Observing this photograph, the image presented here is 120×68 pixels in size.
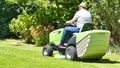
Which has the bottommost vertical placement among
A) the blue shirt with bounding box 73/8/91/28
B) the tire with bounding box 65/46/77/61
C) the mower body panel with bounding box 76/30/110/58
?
the tire with bounding box 65/46/77/61

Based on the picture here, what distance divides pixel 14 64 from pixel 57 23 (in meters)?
9.20

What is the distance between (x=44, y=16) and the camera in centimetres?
1952

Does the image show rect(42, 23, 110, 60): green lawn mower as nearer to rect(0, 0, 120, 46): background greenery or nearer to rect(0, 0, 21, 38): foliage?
rect(0, 0, 120, 46): background greenery

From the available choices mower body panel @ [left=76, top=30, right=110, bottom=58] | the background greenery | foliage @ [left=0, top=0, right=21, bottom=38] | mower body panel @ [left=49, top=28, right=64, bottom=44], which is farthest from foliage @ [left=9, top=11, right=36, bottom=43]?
mower body panel @ [left=76, top=30, right=110, bottom=58]

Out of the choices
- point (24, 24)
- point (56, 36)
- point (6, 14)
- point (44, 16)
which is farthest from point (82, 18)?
point (6, 14)

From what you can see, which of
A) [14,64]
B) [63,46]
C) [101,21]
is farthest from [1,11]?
[14,64]

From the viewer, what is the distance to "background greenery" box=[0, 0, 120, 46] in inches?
661

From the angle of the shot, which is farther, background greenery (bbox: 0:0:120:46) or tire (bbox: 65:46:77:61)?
background greenery (bbox: 0:0:120:46)

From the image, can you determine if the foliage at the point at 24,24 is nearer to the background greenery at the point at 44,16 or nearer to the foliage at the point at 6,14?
the background greenery at the point at 44,16

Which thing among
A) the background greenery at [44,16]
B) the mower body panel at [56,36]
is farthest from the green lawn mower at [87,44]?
the background greenery at [44,16]

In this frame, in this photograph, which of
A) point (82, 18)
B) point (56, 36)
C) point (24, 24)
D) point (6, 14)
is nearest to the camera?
point (82, 18)

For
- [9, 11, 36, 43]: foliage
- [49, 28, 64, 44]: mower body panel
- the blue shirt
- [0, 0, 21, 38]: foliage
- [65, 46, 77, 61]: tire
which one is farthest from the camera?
[0, 0, 21, 38]: foliage

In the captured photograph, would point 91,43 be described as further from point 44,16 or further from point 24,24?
point 24,24

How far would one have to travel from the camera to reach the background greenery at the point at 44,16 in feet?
55.1
